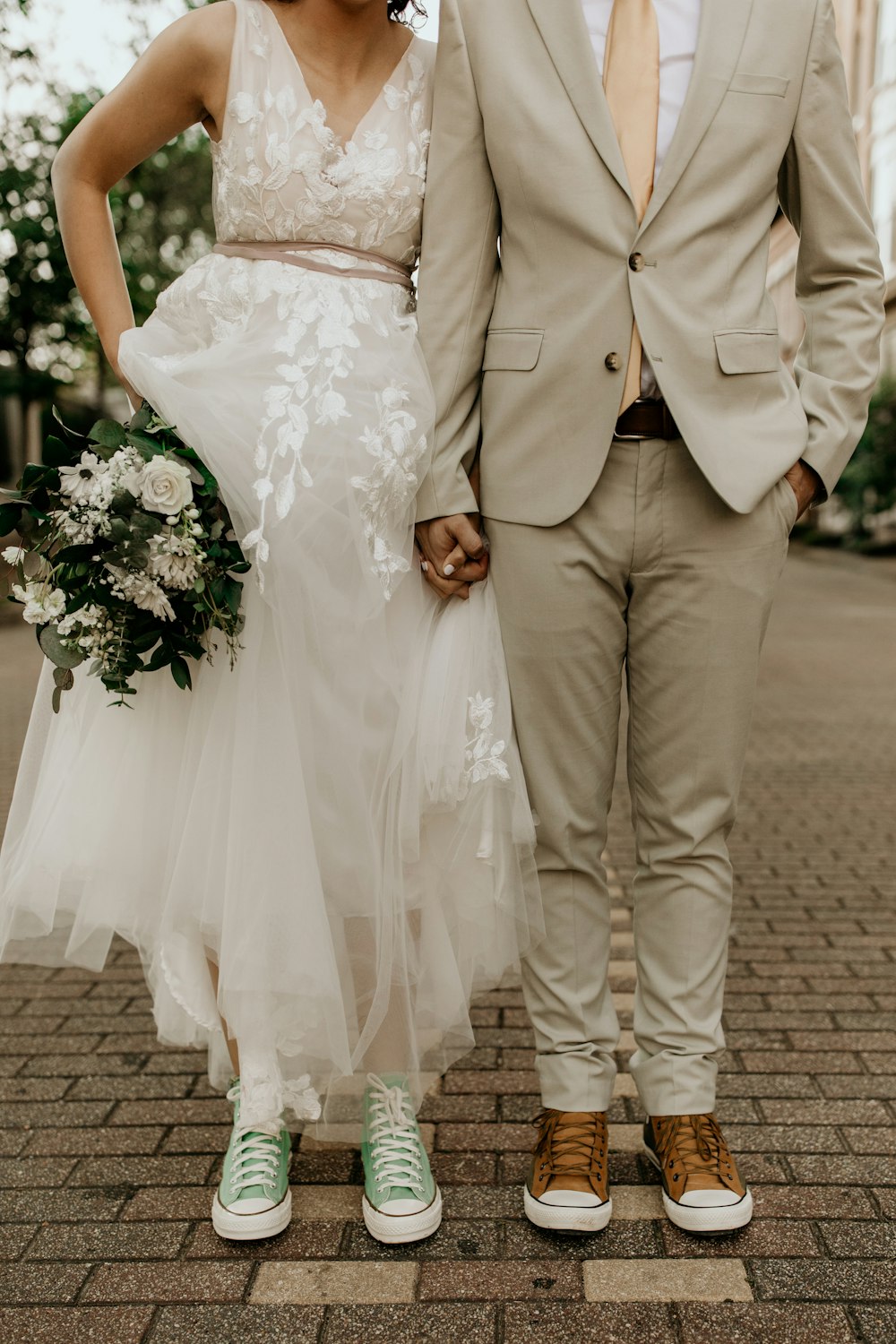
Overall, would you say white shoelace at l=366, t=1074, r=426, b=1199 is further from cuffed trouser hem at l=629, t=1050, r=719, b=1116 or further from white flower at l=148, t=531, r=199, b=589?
white flower at l=148, t=531, r=199, b=589

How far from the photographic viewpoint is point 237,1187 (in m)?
2.35

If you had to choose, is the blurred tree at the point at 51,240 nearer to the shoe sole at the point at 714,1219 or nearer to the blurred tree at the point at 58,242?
the blurred tree at the point at 58,242

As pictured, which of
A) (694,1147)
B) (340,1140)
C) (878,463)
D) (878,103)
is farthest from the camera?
(878,103)

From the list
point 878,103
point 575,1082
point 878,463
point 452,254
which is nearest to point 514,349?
point 452,254

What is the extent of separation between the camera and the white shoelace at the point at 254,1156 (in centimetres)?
236

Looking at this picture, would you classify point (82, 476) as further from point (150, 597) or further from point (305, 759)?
point (305, 759)

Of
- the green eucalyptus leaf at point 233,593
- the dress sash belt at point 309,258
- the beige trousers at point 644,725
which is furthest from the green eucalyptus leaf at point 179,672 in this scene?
the dress sash belt at point 309,258

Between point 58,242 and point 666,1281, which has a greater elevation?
point 58,242

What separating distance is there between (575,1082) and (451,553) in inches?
42.7

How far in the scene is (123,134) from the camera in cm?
242

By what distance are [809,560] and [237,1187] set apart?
26290mm

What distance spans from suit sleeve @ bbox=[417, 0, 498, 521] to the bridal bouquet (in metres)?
0.43

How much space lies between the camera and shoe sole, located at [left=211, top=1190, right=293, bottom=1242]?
2.30 meters

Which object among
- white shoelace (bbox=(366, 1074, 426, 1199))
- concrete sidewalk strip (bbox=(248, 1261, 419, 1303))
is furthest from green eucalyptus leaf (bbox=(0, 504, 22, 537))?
concrete sidewalk strip (bbox=(248, 1261, 419, 1303))
